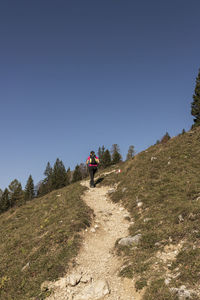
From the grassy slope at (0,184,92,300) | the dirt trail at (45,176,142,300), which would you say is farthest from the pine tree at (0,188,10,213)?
the dirt trail at (45,176,142,300)

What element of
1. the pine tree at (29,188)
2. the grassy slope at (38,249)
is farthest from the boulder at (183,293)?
the pine tree at (29,188)

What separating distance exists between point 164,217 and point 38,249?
7.05 metres

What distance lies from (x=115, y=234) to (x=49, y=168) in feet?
335

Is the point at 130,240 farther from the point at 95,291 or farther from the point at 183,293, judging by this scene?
the point at 183,293

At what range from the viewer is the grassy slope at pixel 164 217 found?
6215 mm

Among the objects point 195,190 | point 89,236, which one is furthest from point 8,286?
point 195,190

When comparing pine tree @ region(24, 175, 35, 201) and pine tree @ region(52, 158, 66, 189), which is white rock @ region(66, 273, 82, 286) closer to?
pine tree @ region(52, 158, 66, 189)

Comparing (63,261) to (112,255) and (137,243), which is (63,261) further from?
(137,243)

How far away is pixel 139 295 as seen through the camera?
599 cm

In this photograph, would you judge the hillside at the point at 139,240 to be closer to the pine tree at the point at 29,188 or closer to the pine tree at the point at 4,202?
the pine tree at the point at 4,202

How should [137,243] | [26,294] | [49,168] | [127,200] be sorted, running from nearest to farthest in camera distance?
[26,294], [137,243], [127,200], [49,168]

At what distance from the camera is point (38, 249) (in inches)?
391

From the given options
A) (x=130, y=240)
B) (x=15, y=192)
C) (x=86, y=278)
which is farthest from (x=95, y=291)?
(x=15, y=192)

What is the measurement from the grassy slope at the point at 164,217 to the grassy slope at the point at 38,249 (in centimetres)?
294
